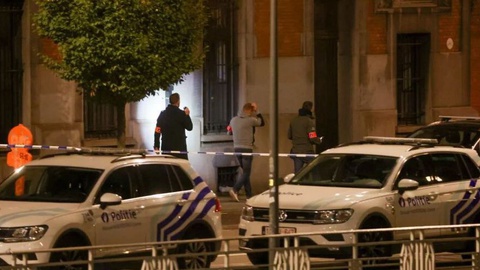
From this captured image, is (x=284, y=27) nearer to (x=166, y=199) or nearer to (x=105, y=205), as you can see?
(x=166, y=199)

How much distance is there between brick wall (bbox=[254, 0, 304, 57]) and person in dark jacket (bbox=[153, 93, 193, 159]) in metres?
4.10

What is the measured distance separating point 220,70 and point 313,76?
201 centimetres

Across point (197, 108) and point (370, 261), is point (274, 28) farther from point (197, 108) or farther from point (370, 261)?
point (197, 108)

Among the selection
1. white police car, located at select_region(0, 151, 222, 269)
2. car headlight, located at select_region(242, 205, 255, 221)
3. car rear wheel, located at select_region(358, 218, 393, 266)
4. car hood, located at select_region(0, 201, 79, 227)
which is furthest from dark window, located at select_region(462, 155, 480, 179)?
car hood, located at select_region(0, 201, 79, 227)

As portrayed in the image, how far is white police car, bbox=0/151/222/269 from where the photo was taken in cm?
1544

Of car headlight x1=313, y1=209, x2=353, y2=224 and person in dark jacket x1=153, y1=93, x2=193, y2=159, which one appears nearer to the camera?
car headlight x1=313, y1=209, x2=353, y2=224

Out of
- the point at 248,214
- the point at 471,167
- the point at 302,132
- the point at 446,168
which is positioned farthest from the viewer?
the point at 302,132

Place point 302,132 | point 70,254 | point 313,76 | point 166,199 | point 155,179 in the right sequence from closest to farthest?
point 70,254
point 166,199
point 155,179
point 302,132
point 313,76

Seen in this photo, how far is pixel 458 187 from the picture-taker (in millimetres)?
18984

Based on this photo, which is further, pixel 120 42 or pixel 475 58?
pixel 475 58

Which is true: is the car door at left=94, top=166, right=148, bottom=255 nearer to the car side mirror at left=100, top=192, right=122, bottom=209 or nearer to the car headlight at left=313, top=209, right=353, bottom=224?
the car side mirror at left=100, top=192, right=122, bottom=209

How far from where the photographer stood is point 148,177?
17219 mm

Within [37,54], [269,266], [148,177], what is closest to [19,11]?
[37,54]

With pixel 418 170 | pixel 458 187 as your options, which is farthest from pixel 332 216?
pixel 458 187
